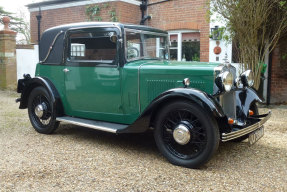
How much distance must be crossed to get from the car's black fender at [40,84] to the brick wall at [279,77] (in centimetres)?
595

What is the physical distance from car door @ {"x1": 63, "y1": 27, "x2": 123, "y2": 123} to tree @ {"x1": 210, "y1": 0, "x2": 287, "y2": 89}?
4048 mm

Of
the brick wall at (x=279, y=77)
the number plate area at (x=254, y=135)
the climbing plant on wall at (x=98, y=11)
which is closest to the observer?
the number plate area at (x=254, y=135)

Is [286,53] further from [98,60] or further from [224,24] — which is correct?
[98,60]

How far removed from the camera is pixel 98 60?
170 inches

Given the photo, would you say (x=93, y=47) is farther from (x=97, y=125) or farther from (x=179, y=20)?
(x=179, y=20)

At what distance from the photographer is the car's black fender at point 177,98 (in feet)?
10.6

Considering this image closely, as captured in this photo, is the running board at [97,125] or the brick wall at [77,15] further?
the brick wall at [77,15]

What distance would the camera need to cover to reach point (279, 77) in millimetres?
8039

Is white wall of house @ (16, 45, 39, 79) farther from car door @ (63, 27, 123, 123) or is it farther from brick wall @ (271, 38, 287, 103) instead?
brick wall @ (271, 38, 287, 103)

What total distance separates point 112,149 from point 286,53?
232 inches

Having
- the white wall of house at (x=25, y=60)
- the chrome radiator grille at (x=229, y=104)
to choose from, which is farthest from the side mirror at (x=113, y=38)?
the white wall of house at (x=25, y=60)

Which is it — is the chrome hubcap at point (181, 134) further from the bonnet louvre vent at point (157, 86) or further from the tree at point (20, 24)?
the tree at point (20, 24)

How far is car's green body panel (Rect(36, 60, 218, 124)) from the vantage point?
366 centimetres

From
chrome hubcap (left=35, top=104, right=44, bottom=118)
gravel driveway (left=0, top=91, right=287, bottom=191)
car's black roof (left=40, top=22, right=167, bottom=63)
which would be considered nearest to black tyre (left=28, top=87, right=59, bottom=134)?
chrome hubcap (left=35, top=104, right=44, bottom=118)
